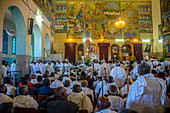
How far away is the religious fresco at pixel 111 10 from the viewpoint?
2531 cm

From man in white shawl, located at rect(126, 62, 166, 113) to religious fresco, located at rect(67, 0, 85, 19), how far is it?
928 inches

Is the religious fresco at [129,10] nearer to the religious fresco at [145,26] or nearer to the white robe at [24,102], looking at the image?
the religious fresco at [145,26]

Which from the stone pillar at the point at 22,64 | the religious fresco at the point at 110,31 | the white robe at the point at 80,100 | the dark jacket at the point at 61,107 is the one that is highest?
the religious fresco at the point at 110,31

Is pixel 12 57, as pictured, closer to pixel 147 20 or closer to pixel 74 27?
pixel 74 27

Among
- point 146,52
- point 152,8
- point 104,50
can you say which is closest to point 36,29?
point 104,50

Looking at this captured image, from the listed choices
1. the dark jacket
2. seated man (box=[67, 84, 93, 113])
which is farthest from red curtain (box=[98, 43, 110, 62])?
the dark jacket

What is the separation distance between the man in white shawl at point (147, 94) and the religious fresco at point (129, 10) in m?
24.7

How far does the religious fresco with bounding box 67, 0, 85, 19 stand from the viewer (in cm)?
2497

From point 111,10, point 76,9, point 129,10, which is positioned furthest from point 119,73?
point 129,10

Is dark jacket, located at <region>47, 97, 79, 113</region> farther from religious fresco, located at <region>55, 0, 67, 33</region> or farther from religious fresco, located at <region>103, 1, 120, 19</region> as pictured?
religious fresco, located at <region>103, 1, 120, 19</region>

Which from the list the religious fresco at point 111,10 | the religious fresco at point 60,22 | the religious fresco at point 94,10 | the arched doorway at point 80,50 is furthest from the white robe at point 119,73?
the religious fresco at point 111,10

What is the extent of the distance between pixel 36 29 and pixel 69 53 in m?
9.98

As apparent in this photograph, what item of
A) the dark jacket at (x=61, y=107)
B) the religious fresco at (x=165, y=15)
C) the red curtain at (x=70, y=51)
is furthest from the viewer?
the red curtain at (x=70, y=51)

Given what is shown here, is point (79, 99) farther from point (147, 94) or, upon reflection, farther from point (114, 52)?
point (114, 52)
